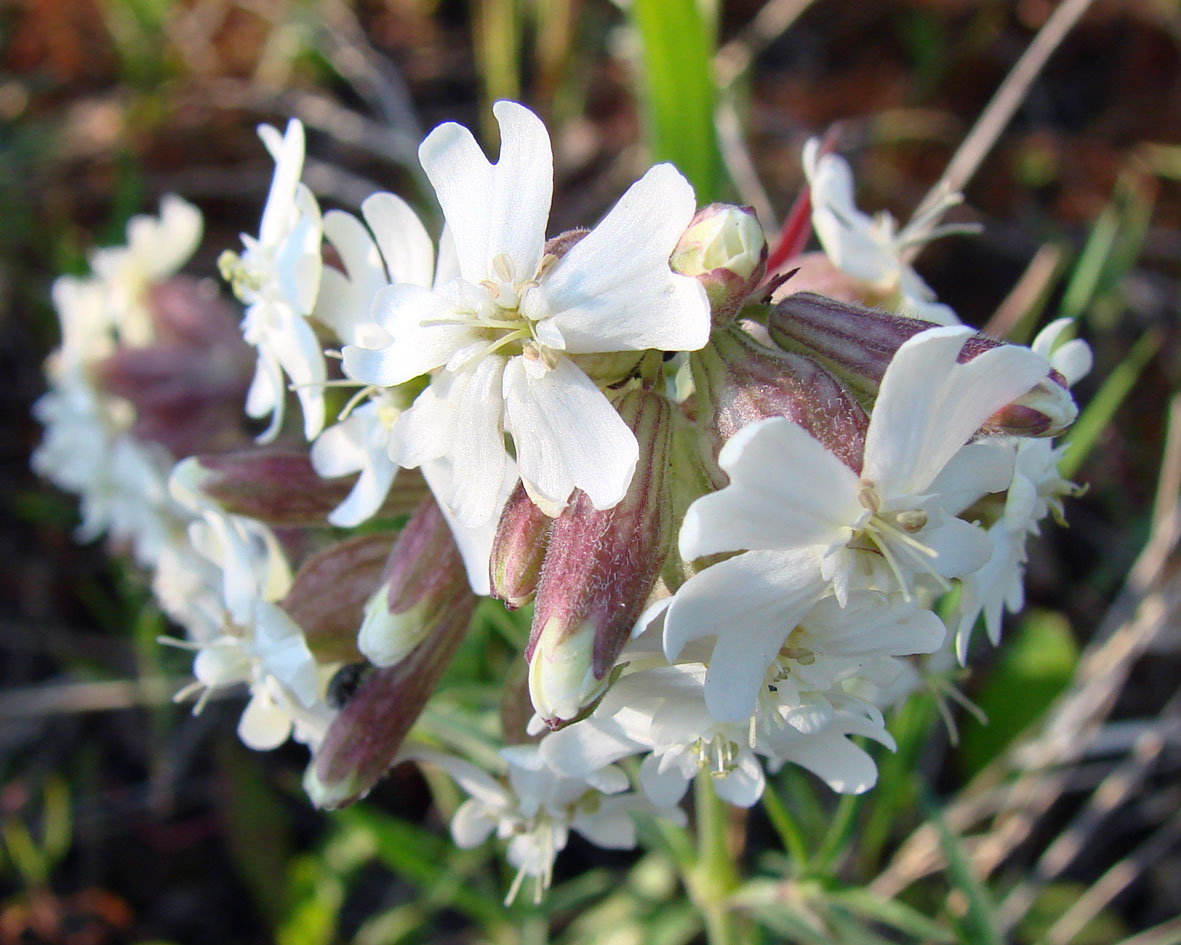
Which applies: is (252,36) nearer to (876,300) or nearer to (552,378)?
(876,300)

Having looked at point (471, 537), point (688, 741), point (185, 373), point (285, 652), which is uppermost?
point (471, 537)

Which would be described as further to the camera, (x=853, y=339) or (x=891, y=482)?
(x=853, y=339)

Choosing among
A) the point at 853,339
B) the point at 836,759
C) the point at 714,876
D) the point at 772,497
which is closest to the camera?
the point at 772,497

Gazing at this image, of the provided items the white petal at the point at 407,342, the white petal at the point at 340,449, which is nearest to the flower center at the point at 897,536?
the white petal at the point at 407,342

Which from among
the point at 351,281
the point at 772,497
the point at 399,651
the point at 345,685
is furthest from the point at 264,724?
the point at 772,497

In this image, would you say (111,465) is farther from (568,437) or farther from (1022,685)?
(1022,685)

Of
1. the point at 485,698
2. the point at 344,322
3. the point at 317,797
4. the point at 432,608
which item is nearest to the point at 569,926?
the point at 485,698
